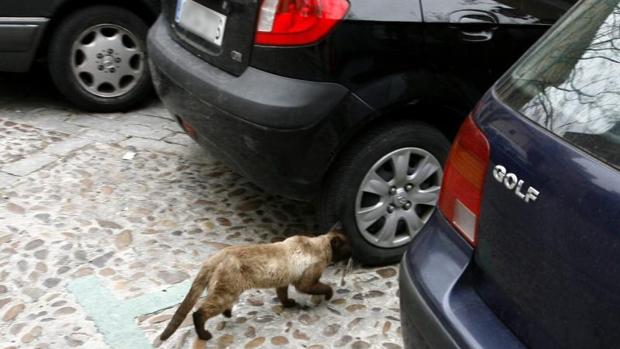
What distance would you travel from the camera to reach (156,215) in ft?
13.7

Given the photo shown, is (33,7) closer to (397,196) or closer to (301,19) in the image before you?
(301,19)

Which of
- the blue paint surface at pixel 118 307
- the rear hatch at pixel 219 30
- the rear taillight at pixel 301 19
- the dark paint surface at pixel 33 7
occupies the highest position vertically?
the rear taillight at pixel 301 19

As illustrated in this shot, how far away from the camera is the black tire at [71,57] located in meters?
5.33

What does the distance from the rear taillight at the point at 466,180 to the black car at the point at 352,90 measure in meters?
1.01

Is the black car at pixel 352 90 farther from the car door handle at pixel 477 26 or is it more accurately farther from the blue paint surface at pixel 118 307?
the blue paint surface at pixel 118 307

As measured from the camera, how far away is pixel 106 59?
17.8ft

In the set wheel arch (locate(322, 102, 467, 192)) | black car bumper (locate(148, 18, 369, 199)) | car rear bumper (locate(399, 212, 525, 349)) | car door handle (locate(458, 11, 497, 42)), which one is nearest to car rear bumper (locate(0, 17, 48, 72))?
black car bumper (locate(148, 18, 369, 199))

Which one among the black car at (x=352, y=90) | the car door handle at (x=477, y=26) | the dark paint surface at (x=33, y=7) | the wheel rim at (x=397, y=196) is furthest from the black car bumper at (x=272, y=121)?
the dark paint surface at (x=33, y=7)

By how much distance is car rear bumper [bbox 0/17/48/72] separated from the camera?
5.11m

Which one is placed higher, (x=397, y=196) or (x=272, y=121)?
(x=272, y=121)

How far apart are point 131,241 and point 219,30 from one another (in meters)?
1.24

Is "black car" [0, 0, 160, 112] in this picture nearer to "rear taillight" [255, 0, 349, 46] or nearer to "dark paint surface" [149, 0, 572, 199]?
"dark paint surface" [149, 0, 572, 199]

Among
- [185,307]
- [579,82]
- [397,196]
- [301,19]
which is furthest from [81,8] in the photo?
[579,82]

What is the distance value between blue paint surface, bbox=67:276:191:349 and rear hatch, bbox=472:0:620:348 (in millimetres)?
1669
